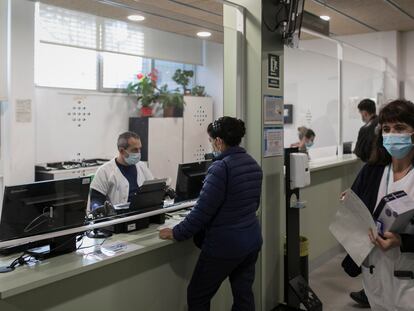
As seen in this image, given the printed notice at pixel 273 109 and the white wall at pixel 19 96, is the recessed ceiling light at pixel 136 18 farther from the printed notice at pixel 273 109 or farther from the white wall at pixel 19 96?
the printed notice at pixel 273 109

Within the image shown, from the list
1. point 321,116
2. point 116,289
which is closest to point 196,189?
point 116,289

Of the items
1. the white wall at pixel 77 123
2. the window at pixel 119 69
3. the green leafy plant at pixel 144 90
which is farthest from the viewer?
the green leafy plant at pixel 144 90

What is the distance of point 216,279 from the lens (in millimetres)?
2518

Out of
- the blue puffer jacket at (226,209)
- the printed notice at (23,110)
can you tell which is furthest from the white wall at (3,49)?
the blue puffer jacket at (226,209)

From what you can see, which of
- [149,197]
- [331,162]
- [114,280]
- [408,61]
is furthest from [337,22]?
[114,280]

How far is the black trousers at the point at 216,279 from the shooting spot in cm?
249

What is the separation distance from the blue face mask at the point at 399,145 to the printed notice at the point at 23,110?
12.5 feet

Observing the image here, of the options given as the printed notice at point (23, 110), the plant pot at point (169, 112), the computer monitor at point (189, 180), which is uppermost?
the plant pot at point (169, 112)

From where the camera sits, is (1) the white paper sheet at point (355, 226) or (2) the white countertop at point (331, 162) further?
(2) the white countertop at point (331, 162)

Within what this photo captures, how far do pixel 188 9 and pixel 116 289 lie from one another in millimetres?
3369

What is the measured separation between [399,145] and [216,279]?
1.21 m

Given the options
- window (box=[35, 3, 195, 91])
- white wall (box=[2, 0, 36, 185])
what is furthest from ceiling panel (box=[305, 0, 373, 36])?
white wall (box=[2, 0, 36, 185])

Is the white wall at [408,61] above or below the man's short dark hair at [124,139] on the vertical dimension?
above

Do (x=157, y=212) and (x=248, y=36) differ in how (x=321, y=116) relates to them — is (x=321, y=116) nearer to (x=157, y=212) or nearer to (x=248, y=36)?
(x=248, y=36)
